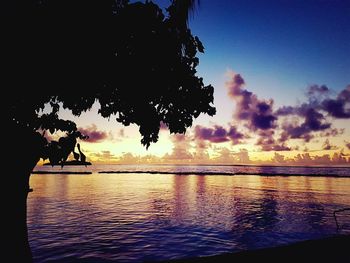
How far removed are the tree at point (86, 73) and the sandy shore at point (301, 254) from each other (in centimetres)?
300

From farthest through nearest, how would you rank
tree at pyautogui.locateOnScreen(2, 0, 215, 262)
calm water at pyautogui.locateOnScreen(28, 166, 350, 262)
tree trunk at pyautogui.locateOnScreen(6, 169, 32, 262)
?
calm water at pyautogui.locateOnScreen(28, 166, 350, 262) → tree trunk at pyautogui.locateOnScreen(6, 169, 32, 262) → tree at pyautogui.locateOnScreen(2, 0, 215, 262)

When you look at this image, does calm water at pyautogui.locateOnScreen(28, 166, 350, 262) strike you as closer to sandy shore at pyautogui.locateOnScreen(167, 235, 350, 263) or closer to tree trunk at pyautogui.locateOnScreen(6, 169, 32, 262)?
sandy shore at pyautogui.locateOnScreen(167, 235, 350, 263)

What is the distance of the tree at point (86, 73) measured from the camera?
4965 mm

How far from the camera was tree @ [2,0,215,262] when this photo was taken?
4.96 m

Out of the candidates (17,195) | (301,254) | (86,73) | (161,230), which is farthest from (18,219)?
(161,230)

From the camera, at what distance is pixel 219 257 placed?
611cm

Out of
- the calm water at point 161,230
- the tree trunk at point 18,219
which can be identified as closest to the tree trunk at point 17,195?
the tree trunk at point 18,219

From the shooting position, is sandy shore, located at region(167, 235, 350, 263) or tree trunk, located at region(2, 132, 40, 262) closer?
tree trunk, located at region(2, 132, 40, 262)

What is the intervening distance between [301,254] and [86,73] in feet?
21.3

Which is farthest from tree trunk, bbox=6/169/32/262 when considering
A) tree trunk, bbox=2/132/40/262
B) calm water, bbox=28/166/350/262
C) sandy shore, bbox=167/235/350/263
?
calm water, bbox=28/166/350/262

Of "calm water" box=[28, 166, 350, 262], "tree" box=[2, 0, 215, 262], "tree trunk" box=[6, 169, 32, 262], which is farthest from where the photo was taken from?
"calm water" box=[28, 166, 350, 262]

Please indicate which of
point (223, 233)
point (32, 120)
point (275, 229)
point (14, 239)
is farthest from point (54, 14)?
point (275, 229)

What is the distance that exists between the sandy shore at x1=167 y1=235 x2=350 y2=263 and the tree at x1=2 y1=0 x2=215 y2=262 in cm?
300

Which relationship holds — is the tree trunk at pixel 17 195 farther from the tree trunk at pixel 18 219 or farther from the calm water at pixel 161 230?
the calm water at pixel 161 230
